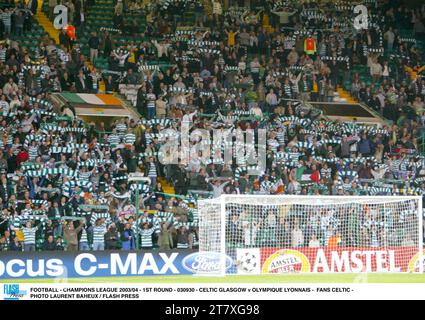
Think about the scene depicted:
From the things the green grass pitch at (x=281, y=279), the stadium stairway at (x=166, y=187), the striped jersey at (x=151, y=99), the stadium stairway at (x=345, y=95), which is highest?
the striped jersey at (x=151, y=99)

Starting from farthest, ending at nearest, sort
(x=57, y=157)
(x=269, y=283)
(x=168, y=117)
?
1. (x=168, y=117)
2. (x=57, y=157)
3. (x=269, y=283)

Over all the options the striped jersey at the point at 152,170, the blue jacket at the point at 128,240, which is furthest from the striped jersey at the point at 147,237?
the striped jersey at the point at 152,170

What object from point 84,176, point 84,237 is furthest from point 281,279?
point 84,176

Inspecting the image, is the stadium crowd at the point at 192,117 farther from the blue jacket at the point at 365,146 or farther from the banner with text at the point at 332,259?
the banner with text at the point at 332,259

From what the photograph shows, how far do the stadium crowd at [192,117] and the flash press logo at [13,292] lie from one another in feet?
10.1

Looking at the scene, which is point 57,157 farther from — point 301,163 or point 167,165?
point 301,163

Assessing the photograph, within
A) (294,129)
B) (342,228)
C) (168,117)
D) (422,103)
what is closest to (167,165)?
(168,117)

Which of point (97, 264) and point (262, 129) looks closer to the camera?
point (97, 264)

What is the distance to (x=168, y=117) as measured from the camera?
31109mm

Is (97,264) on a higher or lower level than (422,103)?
lower

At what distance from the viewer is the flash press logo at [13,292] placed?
74.0ft

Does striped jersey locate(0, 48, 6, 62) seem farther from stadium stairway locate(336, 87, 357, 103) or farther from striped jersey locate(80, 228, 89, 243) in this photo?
stadium stairway locate(336, 87, 357, 103)

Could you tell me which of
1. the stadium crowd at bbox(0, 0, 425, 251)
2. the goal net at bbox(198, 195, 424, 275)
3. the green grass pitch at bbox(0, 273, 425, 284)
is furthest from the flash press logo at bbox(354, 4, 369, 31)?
the green grass pitch at bbox(0, 273, 425, 284)
